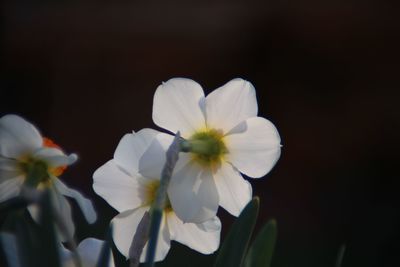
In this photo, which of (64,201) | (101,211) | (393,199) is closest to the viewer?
(64,201)

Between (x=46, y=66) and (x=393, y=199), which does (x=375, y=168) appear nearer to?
(x=393, y=199)

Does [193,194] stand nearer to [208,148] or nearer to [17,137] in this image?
[208,148]

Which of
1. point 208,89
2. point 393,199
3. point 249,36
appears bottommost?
point 393,199

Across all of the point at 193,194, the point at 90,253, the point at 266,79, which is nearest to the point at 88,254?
the point at 90,253

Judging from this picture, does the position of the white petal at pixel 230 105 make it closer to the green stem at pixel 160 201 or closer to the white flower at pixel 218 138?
the white flower at pixel 218 138

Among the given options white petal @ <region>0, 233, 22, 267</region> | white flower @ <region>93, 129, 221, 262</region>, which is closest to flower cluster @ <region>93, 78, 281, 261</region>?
white flower @ <region>93, 129, 221, 262</region>

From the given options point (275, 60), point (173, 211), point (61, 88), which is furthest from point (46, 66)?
point (173, 211)
